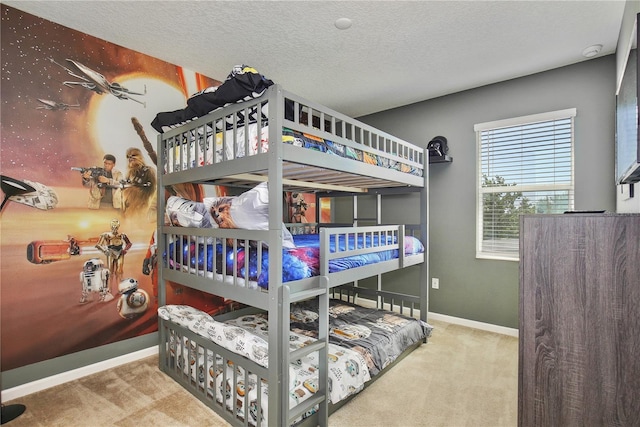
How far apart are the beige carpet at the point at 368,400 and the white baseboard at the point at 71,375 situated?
0.05m

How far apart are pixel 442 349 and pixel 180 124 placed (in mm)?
2807

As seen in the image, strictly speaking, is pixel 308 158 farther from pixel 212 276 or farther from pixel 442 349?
pixel 442 349

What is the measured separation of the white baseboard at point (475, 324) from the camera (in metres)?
3.13

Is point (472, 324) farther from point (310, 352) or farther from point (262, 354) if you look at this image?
point (262, 354)

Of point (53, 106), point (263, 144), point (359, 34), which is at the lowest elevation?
point (263, 144)

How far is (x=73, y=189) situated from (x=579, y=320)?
291 centimetres

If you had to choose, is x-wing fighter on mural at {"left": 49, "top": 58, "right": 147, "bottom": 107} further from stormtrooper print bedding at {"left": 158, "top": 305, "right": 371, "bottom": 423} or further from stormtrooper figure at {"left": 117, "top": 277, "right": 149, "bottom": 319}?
stormtrooper print bedding at {"left": 158, "top": 305, "right": 371, "bottom": 423}

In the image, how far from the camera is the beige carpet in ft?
6.06

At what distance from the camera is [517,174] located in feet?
10.3

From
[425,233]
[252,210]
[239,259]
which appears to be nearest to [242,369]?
[239,259]

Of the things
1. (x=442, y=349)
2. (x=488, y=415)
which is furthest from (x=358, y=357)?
(x=442, y=349)

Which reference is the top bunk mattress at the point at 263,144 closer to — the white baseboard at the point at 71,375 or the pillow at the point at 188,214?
the pillow at the point at 188,214

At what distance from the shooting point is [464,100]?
11.2 ft

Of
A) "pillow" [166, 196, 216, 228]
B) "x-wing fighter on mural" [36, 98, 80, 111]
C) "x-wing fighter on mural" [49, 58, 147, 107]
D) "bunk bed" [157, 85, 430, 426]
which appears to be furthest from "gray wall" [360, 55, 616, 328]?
"x-wing fighter on mural" [36, 98, 80, 111]
